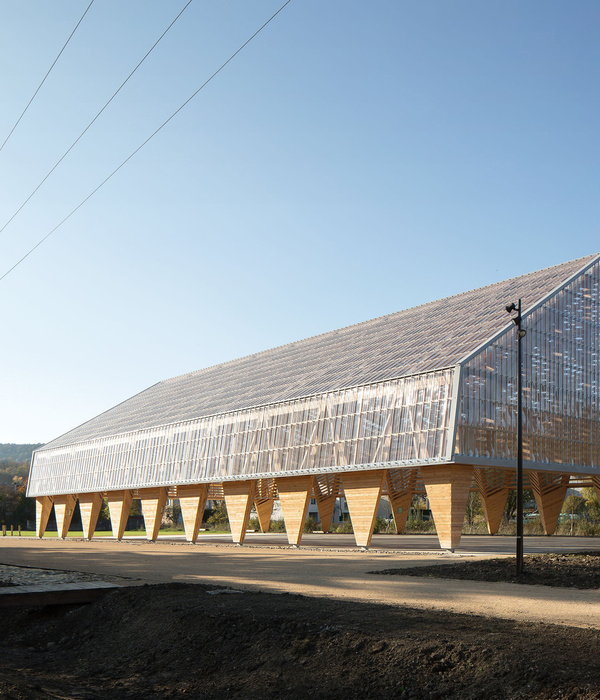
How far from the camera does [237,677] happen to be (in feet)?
37.6

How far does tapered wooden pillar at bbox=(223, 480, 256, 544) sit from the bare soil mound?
73.6ft

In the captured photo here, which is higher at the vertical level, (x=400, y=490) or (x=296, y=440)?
(x=296, y=440)

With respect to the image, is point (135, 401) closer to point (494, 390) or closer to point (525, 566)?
point (494, 390)

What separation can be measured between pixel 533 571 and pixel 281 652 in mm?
13700

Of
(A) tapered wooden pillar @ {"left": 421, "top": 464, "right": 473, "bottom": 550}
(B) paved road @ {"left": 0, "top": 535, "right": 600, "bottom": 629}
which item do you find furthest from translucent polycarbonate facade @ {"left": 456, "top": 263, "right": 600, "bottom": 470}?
(B) paved road @ {"left": 0, "top": 535, "right": 600, "bottom": 629}

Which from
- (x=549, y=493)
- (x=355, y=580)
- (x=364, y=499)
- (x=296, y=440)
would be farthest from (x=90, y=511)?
(x=355, y=580)

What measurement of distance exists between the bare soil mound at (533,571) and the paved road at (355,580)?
1.08 metres

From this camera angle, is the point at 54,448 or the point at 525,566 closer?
the point at 525,566

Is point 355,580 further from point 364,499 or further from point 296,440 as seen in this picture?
point 296,440

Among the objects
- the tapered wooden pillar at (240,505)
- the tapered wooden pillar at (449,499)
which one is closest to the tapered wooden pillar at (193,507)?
the tapered wooden pillar at (240,505)

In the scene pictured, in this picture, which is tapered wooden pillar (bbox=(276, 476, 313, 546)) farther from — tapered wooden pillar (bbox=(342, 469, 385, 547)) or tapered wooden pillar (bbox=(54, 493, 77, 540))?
tapered wooden pillar (bbox=(54, 493, 77, 540))

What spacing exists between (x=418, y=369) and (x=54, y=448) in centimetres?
4927

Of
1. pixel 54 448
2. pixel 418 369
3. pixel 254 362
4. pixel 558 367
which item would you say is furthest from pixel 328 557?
pixel 54 448

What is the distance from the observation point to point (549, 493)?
167ft
